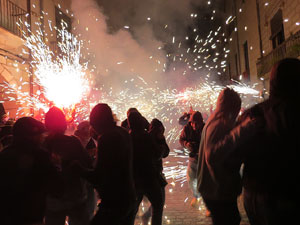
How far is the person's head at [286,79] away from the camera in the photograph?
2107 mm

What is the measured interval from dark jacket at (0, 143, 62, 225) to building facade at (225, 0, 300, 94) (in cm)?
755

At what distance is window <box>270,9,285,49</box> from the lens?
447 inches

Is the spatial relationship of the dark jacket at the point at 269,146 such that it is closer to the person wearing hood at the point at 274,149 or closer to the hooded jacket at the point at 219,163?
the person wearing hood at the point at 274,149

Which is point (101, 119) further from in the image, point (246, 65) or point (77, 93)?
point (246, 65)

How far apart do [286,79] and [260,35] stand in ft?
43.1

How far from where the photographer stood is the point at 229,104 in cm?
268

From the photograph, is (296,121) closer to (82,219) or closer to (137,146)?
(137,146)

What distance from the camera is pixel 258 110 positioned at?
2.23 metres

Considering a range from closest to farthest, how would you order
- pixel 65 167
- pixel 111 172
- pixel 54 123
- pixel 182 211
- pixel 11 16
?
pixel 111 172
pixel 65 167
pixel 54 123
pixel 182 211
pixel 11 16

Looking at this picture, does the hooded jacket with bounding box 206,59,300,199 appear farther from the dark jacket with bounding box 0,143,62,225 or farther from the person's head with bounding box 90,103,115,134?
the dark jacket with bounding box 0,143,62,225

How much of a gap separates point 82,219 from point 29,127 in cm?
124

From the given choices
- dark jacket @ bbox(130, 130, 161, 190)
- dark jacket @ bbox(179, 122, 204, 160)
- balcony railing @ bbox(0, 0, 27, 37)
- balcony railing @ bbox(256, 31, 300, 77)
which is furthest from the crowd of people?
balcony railing @ bbox(0, 0, 27, 37)

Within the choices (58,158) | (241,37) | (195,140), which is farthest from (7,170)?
(241,37)

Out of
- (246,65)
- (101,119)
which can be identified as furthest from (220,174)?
(246,65)
